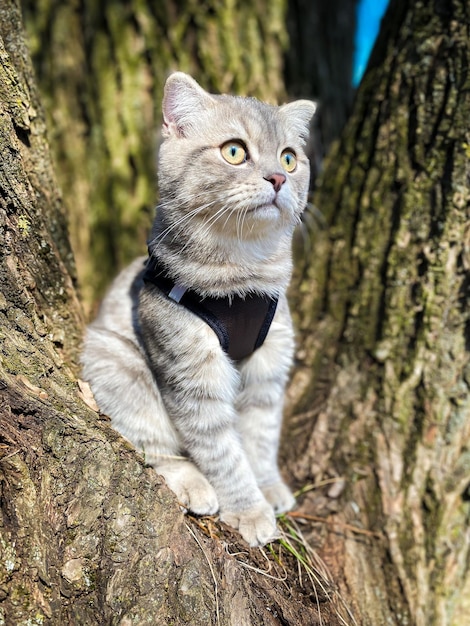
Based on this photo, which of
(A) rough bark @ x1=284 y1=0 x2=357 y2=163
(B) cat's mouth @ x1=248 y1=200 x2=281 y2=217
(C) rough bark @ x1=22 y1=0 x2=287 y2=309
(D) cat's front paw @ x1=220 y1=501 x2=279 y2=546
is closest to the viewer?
(B) cat's mouth @ x1=248 y1=200 x2=281 y2=217

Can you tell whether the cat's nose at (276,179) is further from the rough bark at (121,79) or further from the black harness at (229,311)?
the rough bark at (121,79)

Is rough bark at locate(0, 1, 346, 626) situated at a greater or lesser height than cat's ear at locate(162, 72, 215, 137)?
lesser

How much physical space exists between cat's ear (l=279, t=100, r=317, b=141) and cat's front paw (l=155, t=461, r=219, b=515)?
1.45m

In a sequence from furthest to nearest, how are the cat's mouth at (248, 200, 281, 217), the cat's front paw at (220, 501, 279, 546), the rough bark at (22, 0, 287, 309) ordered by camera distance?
the rough bark at (22, 0, 287, 309)
the cat's front paw at (220, 501, 279, 546)
the cat's mouth at (248, 200, 281, 217)

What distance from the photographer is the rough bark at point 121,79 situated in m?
3.75

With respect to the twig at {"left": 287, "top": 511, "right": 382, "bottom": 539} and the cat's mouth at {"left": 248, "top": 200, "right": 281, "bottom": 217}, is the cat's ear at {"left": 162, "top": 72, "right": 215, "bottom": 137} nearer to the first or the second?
the cat's mouth at {"left": 248, "top": 200, "right": 281, "bottom": 217}

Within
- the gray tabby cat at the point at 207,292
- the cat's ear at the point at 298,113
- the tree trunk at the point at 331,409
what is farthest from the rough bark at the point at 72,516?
the cat's ear at the point at 298,113

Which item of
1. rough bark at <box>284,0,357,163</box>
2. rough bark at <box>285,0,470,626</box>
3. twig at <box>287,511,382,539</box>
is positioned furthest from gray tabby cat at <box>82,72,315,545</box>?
rough bark at <box>284,0,357,163</box>

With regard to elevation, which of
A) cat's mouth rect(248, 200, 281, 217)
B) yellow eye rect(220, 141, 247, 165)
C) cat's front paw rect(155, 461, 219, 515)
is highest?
yellow eye rect(220, 141, 247, 165)

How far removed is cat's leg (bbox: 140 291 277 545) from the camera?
2.13 metres

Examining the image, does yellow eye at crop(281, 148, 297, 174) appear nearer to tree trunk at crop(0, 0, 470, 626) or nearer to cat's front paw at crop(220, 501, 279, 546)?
→ tree trunk at crop(0, 0, 470, 626)

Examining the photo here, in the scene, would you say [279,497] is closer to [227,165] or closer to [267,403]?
[267,403]

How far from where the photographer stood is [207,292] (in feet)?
7.00

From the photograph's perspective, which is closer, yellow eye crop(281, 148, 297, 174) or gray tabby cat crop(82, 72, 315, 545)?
gray tabby cat crop(82, 72, 315, 545)
